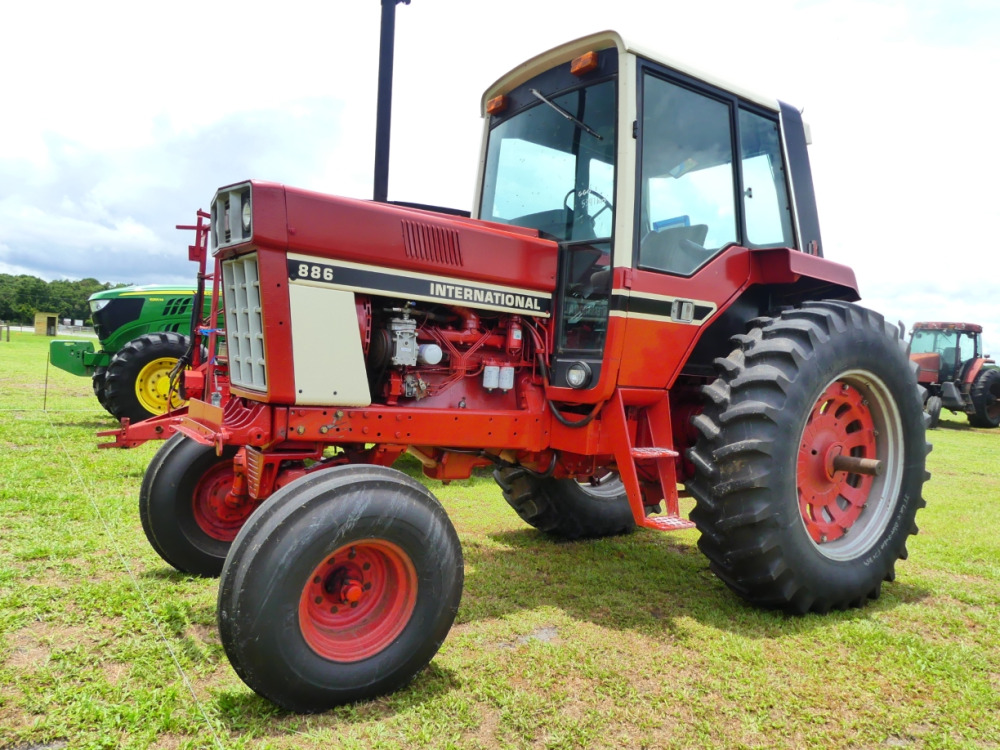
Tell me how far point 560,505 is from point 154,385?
21.8 ft

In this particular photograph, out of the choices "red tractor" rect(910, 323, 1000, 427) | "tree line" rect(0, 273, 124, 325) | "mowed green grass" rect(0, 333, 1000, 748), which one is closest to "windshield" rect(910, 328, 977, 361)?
"red tractor" rect(910, 323, 1000, 427)

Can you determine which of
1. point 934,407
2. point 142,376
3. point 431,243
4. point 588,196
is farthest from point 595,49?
point 934,407

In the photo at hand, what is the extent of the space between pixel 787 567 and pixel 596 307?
161 cm

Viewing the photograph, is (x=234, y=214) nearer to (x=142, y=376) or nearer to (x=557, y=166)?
(x=557, y=166)

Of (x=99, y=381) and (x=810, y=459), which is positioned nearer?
(x=810, y=459)

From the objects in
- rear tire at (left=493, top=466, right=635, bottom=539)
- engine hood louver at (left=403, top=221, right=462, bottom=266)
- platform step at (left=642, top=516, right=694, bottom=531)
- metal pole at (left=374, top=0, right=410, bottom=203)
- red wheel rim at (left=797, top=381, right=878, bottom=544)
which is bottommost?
rear tire at (left=493, top=466, right=635, bottom=539)

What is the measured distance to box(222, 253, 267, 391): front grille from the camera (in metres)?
3.11

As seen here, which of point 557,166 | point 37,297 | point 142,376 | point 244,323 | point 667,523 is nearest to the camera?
point 244,323

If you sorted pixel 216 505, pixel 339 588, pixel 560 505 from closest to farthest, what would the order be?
pixel 339 588
pixel 216 505
pixel 560 505

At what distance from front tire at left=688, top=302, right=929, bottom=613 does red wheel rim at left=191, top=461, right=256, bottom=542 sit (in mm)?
2563

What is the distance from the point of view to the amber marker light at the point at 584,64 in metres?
3.71

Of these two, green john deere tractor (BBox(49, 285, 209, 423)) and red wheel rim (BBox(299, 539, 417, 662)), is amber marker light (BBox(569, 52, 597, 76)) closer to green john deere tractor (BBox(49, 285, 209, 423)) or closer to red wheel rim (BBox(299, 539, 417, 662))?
red wheel rim (BBox(299, 539, 417, 662))

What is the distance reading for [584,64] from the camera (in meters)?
3.73

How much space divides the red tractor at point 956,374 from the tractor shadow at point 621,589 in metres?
14.3
